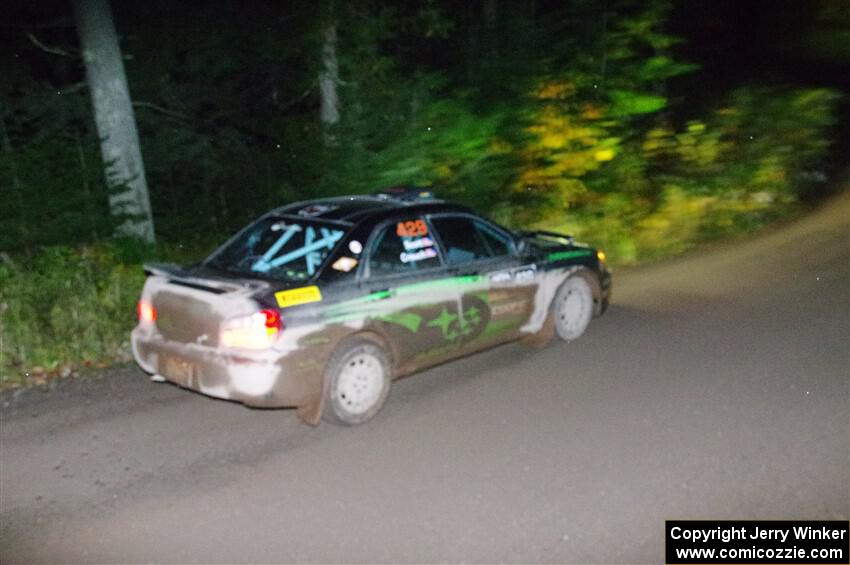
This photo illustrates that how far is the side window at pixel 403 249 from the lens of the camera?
6488mm

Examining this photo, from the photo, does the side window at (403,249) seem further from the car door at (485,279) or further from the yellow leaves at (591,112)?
the yellow leaves at (591,112)

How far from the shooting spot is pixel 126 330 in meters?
8.34

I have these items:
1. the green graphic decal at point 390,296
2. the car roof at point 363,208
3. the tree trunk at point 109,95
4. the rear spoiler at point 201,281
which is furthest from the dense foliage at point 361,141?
the green graphic decal at point 390,296

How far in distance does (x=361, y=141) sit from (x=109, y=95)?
11.3 ft

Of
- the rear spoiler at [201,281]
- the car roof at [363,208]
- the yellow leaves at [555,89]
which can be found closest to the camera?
the rear spoiler at [201,281]

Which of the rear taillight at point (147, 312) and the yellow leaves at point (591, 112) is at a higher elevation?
the yellow leaves at point (591, 112)

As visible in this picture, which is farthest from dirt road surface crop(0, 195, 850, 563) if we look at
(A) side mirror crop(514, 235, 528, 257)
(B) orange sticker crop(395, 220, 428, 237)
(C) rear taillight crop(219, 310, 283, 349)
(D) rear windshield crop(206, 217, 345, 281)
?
(B) orange sticker crop(395, 220, 428, 237)

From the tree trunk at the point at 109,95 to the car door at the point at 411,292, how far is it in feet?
17.1

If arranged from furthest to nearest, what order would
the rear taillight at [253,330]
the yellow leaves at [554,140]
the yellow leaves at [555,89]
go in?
1. the yellow leaves at [555,89]
2. the yellow leaves at [554,140]
3. the rear taillight at [253,330]

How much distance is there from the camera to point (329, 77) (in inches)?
494

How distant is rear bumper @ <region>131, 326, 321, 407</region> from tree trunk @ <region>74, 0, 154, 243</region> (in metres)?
5.14

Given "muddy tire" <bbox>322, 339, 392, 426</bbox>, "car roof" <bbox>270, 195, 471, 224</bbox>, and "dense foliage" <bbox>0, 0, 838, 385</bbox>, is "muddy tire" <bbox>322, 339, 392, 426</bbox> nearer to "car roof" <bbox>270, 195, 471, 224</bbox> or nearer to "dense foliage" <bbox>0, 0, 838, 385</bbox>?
"car roof" <bbox>270, 195, 471, 224</bbox>

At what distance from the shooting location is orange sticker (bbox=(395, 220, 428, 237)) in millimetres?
6742

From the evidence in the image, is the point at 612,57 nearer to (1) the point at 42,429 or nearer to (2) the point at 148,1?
(2) the point at 148,1
